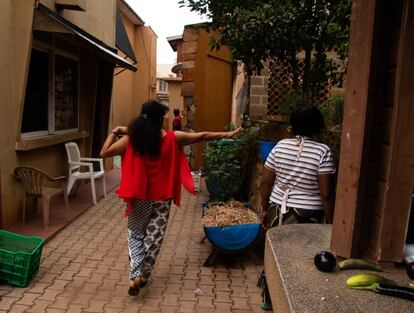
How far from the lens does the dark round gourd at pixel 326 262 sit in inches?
86.8

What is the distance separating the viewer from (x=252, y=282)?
4305 mm

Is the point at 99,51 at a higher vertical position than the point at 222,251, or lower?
higher

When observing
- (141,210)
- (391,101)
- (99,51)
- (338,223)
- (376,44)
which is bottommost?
(141,210)

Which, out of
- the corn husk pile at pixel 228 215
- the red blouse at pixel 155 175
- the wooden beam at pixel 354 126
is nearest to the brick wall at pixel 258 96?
the corn husk pile at pixel 228 215

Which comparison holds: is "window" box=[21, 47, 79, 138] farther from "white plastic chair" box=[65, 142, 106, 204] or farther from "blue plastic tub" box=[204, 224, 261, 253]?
"blue plastic tub" box=[204, 224, 261, 253]

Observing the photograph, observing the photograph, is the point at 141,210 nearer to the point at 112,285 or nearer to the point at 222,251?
the point at 112,285

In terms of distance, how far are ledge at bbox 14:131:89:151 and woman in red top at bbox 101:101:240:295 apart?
7.22ft

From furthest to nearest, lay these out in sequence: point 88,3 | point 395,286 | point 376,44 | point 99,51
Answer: point 88,3 → point 99,51 → point 376,44 → point 395,286

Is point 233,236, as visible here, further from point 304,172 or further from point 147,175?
point 304,172

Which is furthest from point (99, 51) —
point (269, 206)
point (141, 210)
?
point (269, 206)

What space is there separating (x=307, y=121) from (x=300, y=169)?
0.37m

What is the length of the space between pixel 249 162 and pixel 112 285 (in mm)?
3331

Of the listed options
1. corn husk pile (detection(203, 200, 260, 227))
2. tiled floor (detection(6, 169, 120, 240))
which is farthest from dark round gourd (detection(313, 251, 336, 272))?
tiled floor (detection(6, 169, 120, 240))

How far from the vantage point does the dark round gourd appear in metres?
2.21
